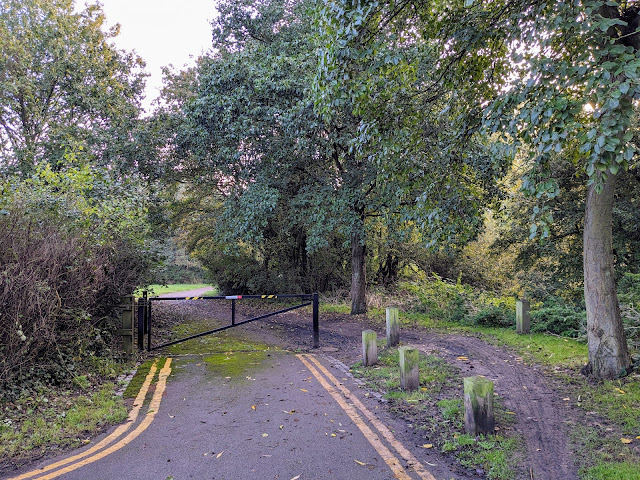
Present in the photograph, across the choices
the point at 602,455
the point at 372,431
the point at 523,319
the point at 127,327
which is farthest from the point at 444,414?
the point at 523,319

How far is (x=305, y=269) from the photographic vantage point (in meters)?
22.2

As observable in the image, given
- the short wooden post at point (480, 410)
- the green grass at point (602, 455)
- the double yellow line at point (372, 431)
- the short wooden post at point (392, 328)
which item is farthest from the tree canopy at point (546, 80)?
the short wooden post at point (392, 328)

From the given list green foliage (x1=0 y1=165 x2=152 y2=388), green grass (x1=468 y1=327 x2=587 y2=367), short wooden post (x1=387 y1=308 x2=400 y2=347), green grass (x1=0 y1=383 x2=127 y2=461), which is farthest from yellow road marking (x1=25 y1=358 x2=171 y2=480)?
green grass (x1=468 y1=327 x2=587 y2=367)

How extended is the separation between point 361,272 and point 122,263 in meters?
8.86

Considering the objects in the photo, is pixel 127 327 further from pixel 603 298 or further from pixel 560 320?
pixel 560 320

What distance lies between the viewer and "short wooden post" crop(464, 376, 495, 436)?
4.67 meters

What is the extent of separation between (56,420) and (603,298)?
25.3 ft

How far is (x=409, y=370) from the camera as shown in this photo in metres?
6.37

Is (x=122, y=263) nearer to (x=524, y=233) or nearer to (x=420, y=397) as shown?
(x=420, y=397)

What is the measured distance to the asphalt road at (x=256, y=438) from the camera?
4.01 m

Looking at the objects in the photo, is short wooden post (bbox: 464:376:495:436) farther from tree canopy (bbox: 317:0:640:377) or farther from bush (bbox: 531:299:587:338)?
bush (bbox: 531:299:587:338)

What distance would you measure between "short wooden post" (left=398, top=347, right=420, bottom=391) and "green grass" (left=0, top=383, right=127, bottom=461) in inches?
153

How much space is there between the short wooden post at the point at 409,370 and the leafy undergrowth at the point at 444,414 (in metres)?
0.11

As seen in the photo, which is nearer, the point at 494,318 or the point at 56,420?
the point at 56,420
